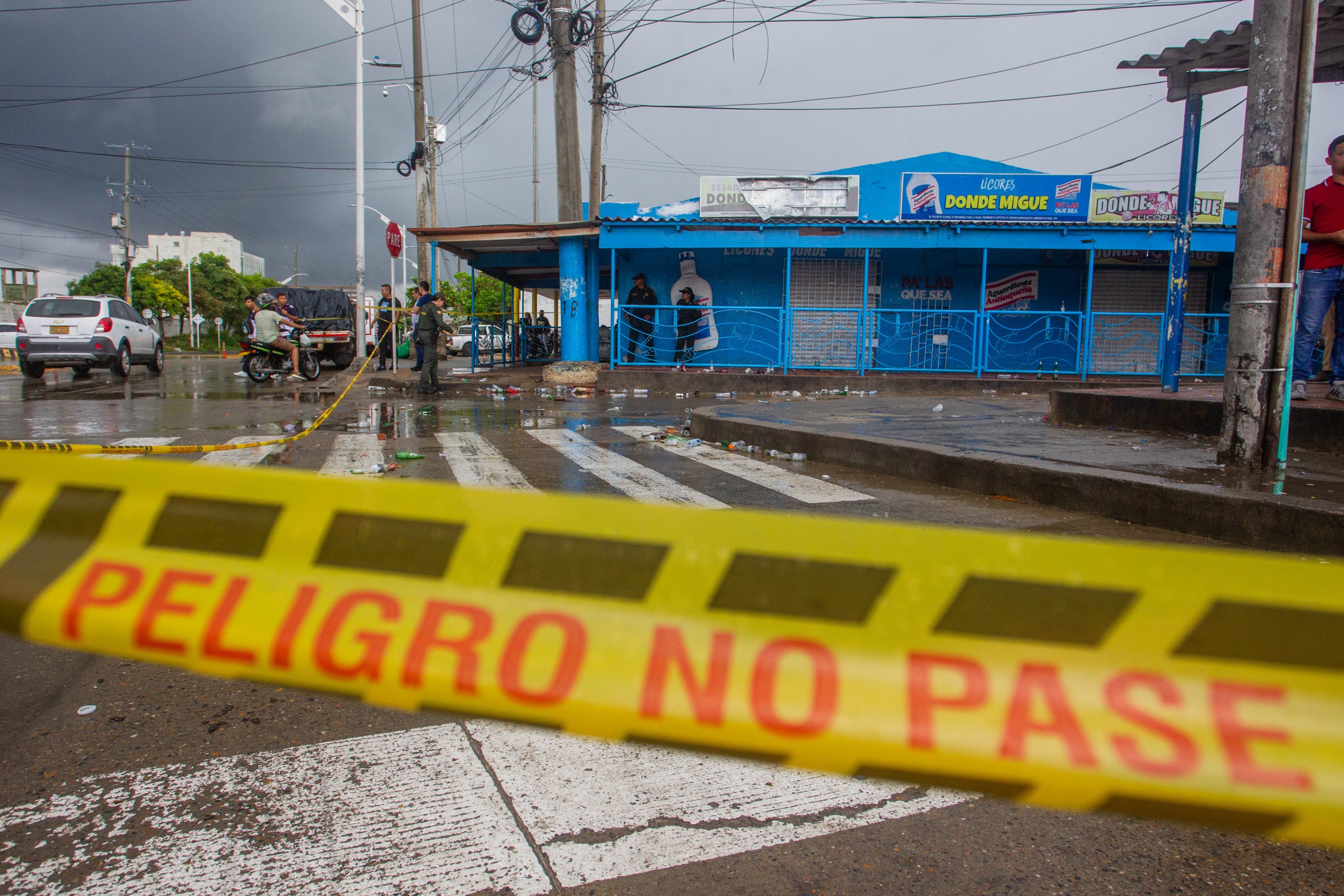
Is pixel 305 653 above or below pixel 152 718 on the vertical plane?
above

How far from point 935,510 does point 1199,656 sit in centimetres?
471

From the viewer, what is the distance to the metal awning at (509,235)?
55.9 ft

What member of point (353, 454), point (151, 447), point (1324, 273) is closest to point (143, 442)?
point (151, 447)

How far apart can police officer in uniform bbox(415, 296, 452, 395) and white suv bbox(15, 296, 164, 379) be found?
691 cm

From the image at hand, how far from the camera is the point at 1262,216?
17.4ft

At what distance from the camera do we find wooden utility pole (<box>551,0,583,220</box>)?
54.6 feet

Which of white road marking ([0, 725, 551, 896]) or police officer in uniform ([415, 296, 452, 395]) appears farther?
police officer in uniform ([415, 296, 452, 395])

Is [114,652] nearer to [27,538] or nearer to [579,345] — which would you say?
[27,538]

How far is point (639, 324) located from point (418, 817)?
55.1ft

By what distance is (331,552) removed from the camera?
1419mm

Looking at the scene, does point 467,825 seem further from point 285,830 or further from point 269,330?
point 269,330

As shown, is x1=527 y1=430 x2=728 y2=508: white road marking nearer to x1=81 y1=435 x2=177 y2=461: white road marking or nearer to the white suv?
x1=81 y1=435 x2=177 y2=461: white road marking

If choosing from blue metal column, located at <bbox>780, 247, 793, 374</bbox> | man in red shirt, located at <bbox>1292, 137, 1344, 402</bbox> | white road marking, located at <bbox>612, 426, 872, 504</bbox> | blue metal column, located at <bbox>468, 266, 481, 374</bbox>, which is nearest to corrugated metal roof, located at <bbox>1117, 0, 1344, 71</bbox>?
man in red shirt, located at <bbox>1292, 137, 1344, 402</bbox>

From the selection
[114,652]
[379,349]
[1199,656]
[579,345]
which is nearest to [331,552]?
[114,652]
